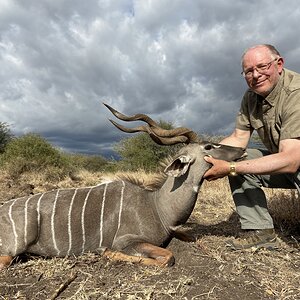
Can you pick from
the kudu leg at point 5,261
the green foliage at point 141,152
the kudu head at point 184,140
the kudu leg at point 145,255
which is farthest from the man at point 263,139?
the green foliage at point 141,152

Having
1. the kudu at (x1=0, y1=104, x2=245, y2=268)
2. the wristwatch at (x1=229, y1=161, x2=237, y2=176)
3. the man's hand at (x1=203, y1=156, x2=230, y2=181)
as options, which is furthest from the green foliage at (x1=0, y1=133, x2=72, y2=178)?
the wristwatch at (x1=229, y1=161, x2=237, y2=176)

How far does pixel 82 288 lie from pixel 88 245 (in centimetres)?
87

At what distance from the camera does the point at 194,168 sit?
376 centimetres

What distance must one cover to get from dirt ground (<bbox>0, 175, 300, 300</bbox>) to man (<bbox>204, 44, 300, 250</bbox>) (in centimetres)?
34

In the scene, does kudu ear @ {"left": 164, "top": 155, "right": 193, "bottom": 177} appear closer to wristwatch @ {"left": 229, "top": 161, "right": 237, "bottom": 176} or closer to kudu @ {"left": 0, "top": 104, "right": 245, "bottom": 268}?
kudu @ {"left": 0, "top": 104, "right": 245, "bottom": 268}

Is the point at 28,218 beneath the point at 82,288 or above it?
above

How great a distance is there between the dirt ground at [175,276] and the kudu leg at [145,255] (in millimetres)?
60

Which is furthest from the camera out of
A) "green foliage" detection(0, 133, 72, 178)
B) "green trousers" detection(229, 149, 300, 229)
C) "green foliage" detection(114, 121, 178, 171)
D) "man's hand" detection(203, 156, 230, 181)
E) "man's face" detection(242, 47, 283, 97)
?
"green foliage" detection(114, 121, 178, 171)

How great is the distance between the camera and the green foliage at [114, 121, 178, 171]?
17.4m

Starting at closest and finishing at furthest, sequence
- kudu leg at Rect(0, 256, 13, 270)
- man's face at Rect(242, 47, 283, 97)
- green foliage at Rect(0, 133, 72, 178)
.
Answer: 1. kudu leg at Rect(0, 256, 13, 270)
2. man's face at Rect(242, 47, 283, 97)
3. green foliage at Rect(0, 133, 72, 178)

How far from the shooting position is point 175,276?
305 cm

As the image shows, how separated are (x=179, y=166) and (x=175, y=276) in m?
1.08

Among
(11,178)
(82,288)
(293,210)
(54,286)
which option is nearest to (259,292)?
(82,288)

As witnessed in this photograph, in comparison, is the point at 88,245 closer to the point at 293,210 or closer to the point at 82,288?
the point at 82,288
